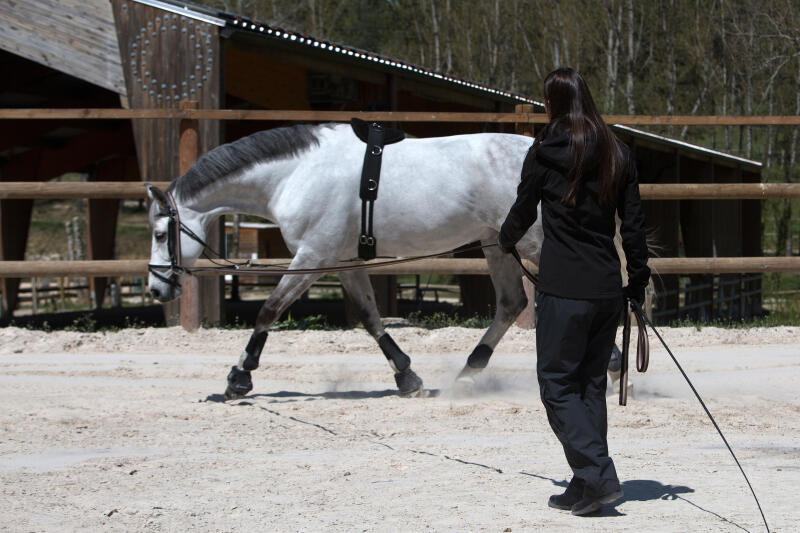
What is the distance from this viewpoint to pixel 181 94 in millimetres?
9281

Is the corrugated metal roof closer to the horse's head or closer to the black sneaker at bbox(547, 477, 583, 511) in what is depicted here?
the horse's head

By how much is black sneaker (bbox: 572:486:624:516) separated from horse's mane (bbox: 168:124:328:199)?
301 centimetres

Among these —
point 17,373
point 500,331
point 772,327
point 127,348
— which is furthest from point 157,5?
point 772,327

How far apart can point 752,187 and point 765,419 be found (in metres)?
3.38

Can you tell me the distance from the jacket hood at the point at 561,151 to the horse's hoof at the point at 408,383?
8.33ft

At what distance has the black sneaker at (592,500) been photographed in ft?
10.8

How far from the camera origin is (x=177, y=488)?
3746 millimetres

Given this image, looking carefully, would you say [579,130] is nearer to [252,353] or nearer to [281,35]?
[252,353]

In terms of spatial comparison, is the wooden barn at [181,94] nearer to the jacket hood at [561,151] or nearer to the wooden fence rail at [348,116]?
the wooden fence rail at [348,116]

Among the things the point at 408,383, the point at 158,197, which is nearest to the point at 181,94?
the point at 158,197

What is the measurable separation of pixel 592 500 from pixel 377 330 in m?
2.65

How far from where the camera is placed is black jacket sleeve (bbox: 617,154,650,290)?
11.0 ft

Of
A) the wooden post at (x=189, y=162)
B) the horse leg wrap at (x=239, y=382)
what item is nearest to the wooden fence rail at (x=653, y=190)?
the wooden post at (x=189, y=162)

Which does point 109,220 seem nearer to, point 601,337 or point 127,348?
point 127,348
